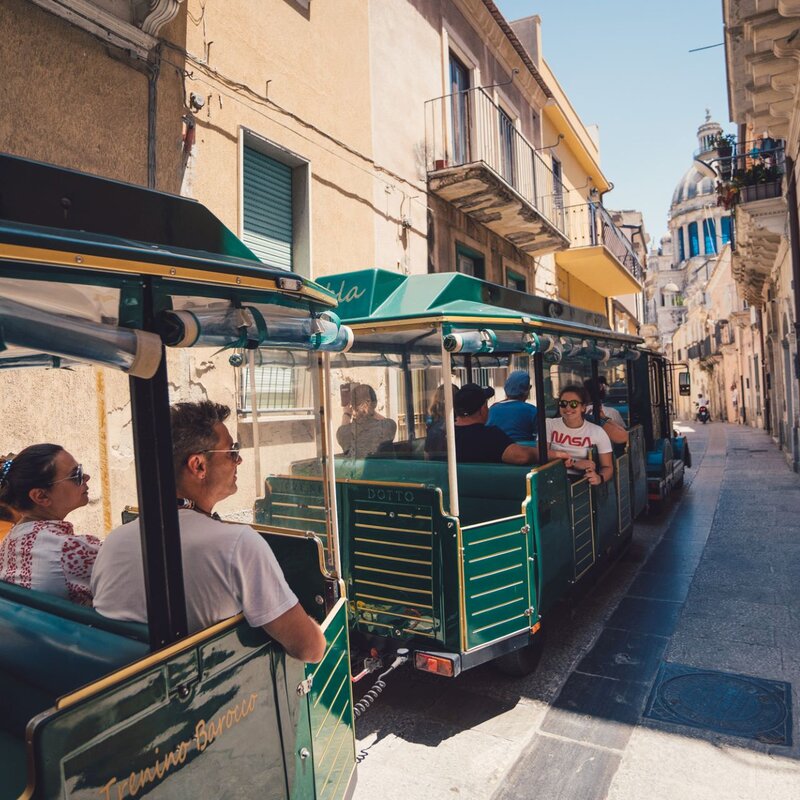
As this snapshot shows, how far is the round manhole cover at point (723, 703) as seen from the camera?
3551mm

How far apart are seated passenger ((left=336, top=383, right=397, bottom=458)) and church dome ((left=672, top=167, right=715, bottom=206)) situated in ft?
281

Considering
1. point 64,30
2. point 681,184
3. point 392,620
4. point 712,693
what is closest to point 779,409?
point 712,693

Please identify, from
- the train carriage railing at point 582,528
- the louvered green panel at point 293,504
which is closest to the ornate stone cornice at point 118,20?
the louvered green panel at point 293,504

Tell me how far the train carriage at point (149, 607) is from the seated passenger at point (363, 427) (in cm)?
209

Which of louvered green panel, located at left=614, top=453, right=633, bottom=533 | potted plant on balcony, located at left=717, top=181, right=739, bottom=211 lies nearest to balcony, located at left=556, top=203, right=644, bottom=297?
potted plant on balcony, located at left=717, top=181, right=739, bottom=211

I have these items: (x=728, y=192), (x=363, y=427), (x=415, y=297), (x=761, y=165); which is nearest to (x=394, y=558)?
(x=363, y=427)

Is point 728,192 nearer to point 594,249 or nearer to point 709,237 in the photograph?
point 594,249

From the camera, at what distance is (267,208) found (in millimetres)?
7465

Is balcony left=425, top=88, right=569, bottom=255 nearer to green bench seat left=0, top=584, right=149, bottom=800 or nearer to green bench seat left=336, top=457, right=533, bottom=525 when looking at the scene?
green bench seat left=336, top=457, right=533, bottom=525

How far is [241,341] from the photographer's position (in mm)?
2262

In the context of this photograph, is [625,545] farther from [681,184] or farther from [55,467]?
[681,184]

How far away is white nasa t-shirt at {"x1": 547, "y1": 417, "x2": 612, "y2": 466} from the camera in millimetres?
5168

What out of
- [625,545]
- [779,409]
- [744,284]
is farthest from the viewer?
[744,284]

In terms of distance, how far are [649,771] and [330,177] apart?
7270 millimetres
